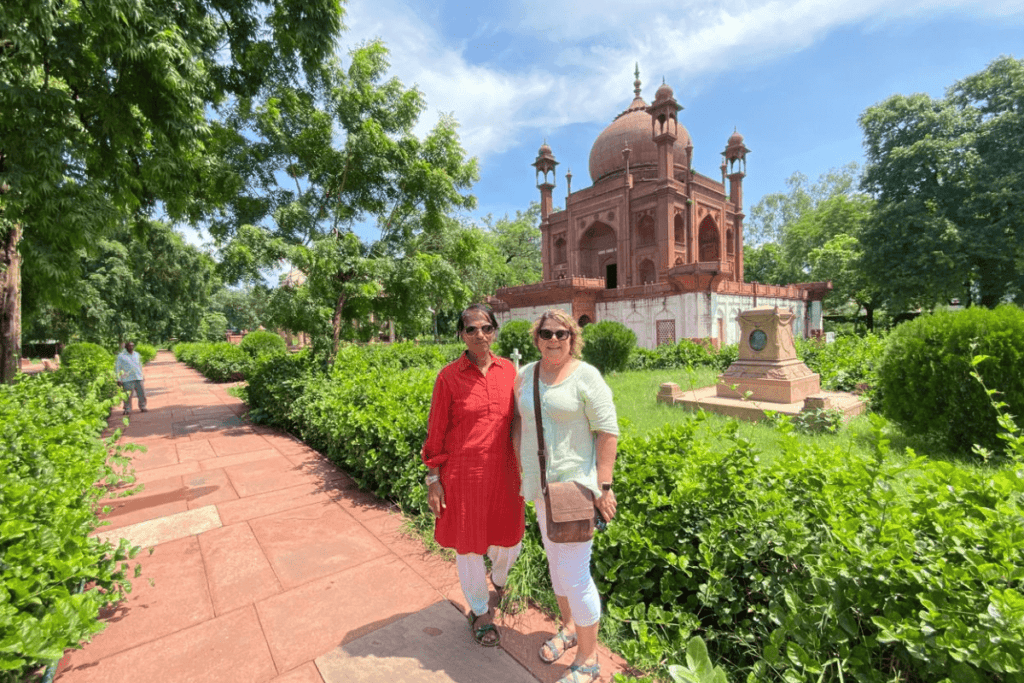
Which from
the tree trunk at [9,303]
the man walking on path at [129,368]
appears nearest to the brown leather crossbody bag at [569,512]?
the tree trunk at [9,303]

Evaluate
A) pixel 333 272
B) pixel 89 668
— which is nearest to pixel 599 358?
pixel 333 272

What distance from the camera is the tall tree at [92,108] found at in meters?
4.18

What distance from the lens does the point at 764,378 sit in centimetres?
877

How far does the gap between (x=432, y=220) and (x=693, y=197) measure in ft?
69.6

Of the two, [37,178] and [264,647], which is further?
[37,178]

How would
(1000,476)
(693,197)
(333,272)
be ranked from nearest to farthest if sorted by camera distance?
(1000,476)
(333,272)
(693,197)

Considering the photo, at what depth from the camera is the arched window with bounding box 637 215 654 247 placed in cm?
2597

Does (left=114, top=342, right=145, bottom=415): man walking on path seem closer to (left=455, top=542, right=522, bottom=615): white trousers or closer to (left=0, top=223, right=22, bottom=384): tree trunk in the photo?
(left=0, top=223, right=22, bottom=384): tree trunk

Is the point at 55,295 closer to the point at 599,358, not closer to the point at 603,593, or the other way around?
the point at 603,593

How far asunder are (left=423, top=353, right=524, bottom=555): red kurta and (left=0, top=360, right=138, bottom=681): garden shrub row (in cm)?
145

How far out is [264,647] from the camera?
233 centimetres

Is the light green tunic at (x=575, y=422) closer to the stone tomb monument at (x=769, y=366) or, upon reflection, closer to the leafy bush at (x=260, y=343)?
the stone tomb monument at (x=769, y=366)

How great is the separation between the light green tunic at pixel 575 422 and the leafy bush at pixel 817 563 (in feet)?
1.95

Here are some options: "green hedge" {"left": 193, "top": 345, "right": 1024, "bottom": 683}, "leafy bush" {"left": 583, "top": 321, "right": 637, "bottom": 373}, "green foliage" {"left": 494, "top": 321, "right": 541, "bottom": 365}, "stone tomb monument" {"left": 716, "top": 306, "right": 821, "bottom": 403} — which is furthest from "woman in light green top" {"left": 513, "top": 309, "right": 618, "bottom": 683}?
"green foliage" {"left": 494, "top": 321, "right": 541, "bottom": 365}
